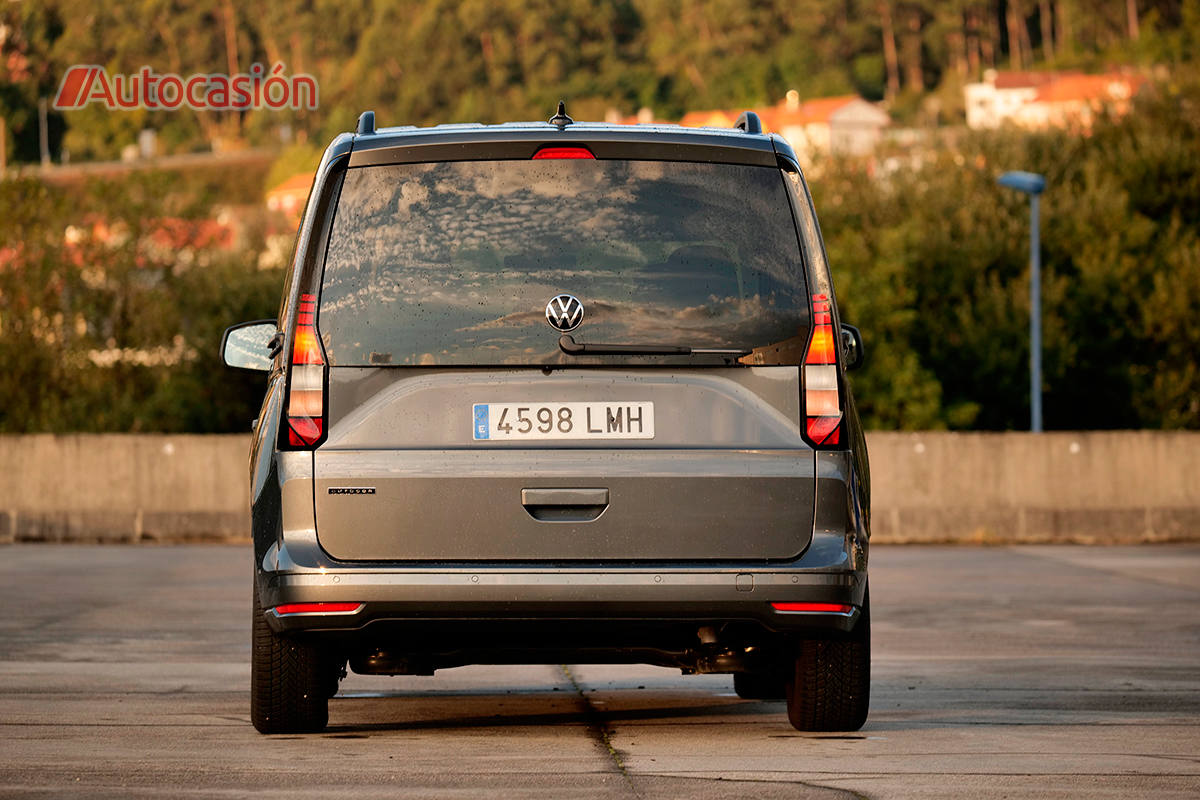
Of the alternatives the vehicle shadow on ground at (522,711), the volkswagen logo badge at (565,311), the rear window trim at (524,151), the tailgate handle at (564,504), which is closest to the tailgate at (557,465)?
the tailgate handle at (564,504)

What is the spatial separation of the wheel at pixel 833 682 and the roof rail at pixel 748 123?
165 centimetres

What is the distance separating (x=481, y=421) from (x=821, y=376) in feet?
3.45

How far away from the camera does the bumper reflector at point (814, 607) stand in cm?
650

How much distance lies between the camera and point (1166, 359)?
3819 cm

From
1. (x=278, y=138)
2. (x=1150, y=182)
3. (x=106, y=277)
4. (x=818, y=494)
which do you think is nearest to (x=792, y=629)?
(x=818, y=494)

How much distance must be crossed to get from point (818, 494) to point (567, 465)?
2.55 feet

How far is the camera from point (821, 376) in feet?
21.4

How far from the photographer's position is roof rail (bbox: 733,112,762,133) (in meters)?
6.98

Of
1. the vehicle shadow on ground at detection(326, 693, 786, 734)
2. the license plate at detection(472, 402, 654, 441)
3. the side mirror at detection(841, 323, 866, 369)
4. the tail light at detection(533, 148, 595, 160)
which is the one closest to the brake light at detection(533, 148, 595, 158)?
the tail light at detection(533, 148, 595, 160)

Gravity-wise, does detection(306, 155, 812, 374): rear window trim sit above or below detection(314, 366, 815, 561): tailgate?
above

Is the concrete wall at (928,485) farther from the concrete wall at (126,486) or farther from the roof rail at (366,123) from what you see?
the roof rail at (366,123)

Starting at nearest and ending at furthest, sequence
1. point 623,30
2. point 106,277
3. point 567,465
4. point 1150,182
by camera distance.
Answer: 1. point 567,465
2. point 106,277
3. point 1150,182
4. point 623,30

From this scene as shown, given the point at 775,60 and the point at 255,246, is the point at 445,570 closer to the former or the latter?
the point at 255,246

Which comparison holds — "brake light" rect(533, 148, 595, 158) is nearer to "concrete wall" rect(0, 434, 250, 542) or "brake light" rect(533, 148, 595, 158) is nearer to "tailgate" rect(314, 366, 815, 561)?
"tailgate" rect(314, 366, 815, 561)
